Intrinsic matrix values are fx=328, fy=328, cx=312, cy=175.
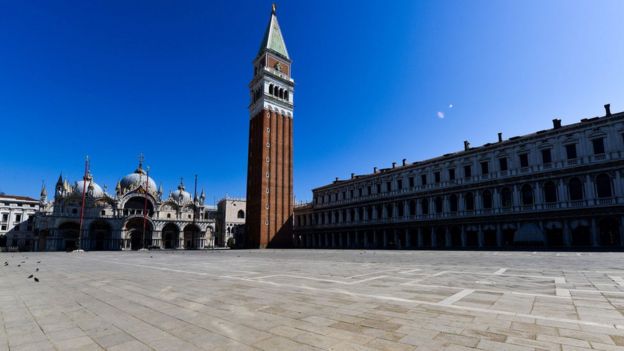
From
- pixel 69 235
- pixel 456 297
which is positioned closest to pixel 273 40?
pixel 69 235

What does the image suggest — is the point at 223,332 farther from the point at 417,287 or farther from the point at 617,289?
the point at 617,289

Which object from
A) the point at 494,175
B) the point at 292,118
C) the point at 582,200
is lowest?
the point at 582,200

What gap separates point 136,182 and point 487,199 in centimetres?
6642

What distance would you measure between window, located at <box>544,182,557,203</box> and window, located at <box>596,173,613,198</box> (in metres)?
3.46

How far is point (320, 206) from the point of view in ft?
210

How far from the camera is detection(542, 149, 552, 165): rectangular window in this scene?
35.1 m

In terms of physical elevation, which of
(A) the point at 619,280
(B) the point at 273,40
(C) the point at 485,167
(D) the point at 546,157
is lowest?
(A) the point at 619,280

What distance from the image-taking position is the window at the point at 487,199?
1539 inches

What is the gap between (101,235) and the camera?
208ft

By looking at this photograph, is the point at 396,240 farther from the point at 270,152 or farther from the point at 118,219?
the point at 118,219

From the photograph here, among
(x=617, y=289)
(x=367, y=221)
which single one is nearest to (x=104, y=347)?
(x=617, y=289)

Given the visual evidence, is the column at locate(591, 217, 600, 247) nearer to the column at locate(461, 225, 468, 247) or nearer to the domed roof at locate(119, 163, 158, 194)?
the column at locate(461, 225, 468, 247)

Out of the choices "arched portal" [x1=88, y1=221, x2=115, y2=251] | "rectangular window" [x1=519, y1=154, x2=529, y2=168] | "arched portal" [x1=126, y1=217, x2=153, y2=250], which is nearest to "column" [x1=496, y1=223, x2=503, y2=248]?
"rectangular window" [x1=519, y1=154, x2=529, y2=168]

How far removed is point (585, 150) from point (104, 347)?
1639 inches
